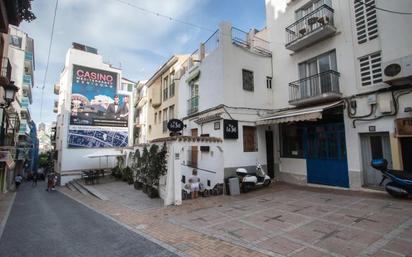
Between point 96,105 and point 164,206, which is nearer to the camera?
point 164,206

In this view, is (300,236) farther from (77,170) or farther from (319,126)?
(77,170)

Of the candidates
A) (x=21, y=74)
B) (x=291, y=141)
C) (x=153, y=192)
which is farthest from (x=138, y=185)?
(x=21, y=74)

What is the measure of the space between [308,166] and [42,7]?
14.3 meters

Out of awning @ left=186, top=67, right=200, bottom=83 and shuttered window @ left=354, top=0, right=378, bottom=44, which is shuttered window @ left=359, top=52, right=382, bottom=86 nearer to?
shuttered window @ left=354, top=0, right=378, bottom=44

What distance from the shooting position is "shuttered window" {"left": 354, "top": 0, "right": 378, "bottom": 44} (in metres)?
10.6

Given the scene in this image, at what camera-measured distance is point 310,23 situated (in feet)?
40.8

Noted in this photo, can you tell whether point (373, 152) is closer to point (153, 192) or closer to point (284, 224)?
point (284, 224)

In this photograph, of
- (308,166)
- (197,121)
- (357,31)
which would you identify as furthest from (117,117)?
(357,31)

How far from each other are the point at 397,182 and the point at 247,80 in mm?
8823

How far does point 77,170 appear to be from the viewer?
26.8m

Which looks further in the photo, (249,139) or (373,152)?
(249,139)

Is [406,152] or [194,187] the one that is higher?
[406,152]

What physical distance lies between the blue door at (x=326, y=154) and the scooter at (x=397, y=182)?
2042mm

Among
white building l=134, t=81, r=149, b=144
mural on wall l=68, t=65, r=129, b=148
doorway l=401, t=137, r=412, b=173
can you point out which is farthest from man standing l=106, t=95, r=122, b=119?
doorway l=401, t=137, r=412, b=173
